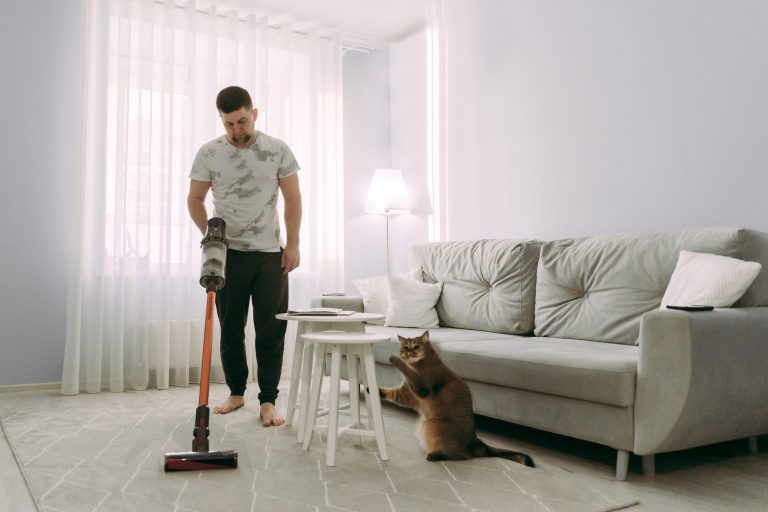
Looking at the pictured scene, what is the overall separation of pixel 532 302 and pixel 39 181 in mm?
2842

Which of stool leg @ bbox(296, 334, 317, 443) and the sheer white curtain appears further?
the sheer white curtain

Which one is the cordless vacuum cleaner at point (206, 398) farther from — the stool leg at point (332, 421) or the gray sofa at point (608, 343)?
the gray sofa at point (608, 343)

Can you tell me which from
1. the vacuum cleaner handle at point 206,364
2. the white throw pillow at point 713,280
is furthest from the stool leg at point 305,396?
the white throw pillow at point 713,280

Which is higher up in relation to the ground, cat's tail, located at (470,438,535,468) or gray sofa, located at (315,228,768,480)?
gray sofa, located at (315,228,768,480)

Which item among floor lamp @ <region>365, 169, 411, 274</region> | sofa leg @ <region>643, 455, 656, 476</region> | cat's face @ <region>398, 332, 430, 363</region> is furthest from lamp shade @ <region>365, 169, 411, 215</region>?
sofa leg @ <region>643, 455, 656, 476</region>

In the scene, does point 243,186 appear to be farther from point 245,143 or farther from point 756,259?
point 756,259

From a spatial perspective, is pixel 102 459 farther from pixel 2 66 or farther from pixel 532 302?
pixel 2 66

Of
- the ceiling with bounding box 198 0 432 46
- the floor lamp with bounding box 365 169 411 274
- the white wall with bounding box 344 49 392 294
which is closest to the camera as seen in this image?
the ceiling with bounding box 198 0 432 46

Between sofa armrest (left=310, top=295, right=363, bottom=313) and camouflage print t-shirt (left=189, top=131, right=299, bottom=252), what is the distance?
73cm

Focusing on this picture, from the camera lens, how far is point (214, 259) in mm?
2172

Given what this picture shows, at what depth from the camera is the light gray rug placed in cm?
172

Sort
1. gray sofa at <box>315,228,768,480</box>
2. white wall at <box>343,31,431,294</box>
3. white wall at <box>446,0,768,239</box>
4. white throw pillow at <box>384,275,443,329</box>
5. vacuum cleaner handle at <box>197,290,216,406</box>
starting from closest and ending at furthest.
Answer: gray sofa at <box>315,228,768,480</box> → vacuum cleaner handle at <box>197,290,216,406</box> → white wall at <box>446,0,768,239</box> → white throw pillow at <box>384,275,443,329</box> → white wall at <box>343,31,431,294</box>

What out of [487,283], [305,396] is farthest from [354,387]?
[487,283]

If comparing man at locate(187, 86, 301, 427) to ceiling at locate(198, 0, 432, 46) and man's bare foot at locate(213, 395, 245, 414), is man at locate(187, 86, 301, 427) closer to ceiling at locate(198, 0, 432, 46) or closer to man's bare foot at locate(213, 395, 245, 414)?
man's bare foot at locate(213, 395, 245, 414)
